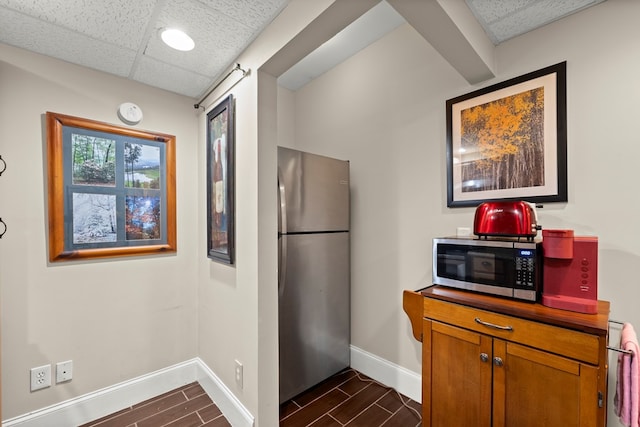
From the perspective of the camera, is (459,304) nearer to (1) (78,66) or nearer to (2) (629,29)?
(2) (629,29)

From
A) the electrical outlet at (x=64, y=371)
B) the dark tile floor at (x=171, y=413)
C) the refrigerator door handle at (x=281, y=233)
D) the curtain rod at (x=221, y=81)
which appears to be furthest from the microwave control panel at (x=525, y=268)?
the electrical outlet at (x=64, y=371)

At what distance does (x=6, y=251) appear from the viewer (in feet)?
5.50

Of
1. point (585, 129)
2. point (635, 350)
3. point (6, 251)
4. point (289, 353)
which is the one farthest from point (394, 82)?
point (6, 251)

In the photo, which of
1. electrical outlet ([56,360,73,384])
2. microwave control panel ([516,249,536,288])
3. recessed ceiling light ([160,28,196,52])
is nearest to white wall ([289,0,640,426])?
microwave control panel ([516,249,536,288])

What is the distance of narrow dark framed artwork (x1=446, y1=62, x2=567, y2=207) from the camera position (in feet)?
5.08

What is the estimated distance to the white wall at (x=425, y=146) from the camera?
139 centimetres

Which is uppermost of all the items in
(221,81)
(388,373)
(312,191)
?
(221,81)

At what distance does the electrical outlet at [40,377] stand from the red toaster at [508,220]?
2.77 metres

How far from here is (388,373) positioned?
2246 millimetres

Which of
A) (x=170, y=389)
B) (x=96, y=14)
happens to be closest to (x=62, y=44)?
(x=96, y=14)

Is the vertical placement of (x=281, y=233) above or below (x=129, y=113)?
below

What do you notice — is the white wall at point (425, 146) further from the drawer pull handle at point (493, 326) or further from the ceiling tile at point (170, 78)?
the ceiling tile at point (170, 78)

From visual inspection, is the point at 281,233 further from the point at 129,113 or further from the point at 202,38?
the point at 129,113

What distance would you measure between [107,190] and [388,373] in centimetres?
253
